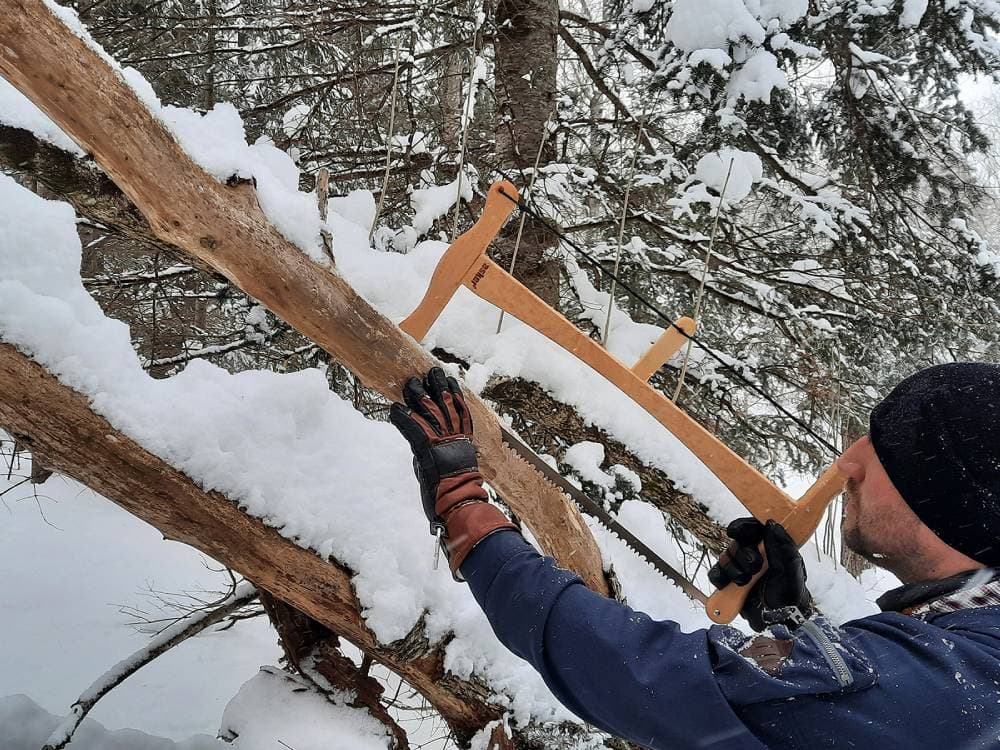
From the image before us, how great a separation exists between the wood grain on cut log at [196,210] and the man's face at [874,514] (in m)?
1.37

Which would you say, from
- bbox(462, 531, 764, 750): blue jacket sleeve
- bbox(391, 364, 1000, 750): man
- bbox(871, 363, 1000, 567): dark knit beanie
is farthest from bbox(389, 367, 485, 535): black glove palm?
bbox(871, 363, 1000, 567): dark knit beanie

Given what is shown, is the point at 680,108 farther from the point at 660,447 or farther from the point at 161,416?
the point at 161,416

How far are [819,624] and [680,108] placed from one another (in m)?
3.69

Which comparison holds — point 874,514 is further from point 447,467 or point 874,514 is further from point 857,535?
point 447,467

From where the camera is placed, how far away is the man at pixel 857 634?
3.39ft

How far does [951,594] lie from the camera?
4.04 ft

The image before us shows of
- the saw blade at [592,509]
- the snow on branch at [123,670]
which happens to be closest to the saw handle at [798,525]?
the saw blade at [592,509]

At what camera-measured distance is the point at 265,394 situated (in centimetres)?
231

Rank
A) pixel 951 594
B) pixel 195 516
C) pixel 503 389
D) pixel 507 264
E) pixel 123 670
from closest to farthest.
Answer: pixel 951 594 → pixel 195 516 → pixel 123 670 → pixel 503 389 → pixel 507 264

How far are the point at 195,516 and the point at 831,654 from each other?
1.93 m

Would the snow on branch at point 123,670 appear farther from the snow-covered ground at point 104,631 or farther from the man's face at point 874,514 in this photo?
the man's face at point 874,514

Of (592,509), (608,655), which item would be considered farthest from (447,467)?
(592,509)

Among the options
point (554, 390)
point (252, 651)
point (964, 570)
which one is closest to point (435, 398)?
point (964, 570)

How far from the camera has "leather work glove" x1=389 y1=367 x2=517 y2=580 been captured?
63.0 inches
